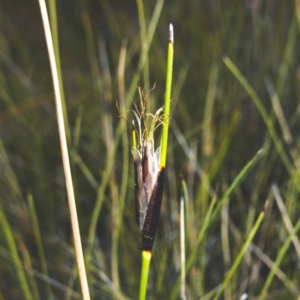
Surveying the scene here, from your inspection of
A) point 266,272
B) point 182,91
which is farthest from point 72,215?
point 182,91

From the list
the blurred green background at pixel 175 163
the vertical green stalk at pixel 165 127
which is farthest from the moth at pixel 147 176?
the blurred green background at pixel 175 163

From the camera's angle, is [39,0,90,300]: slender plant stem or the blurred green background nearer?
[39,0,90,300]: slender plant stem

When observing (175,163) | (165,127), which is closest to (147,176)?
(165,127)

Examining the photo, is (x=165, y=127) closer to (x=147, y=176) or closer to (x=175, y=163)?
(x=147, y=176)

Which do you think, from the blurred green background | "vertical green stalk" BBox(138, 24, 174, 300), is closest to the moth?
"vertical green stalk" BBox(138, 24, 174, 300)

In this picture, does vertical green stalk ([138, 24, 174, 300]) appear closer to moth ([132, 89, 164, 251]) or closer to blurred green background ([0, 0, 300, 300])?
moth ([132, 89, 164, 251])

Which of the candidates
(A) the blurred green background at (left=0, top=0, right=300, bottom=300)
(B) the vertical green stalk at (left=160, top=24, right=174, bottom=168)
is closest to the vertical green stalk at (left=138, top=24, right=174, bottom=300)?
(B) the vertical green stalk at (left=160, top=24, right=174, bottom=168)

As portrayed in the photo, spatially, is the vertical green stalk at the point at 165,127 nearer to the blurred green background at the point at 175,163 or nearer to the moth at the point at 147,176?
the moth at the point at 147,176

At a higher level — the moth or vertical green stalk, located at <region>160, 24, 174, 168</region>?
vertical green stalk, located at <region>160, 24, 174, 168</region>
